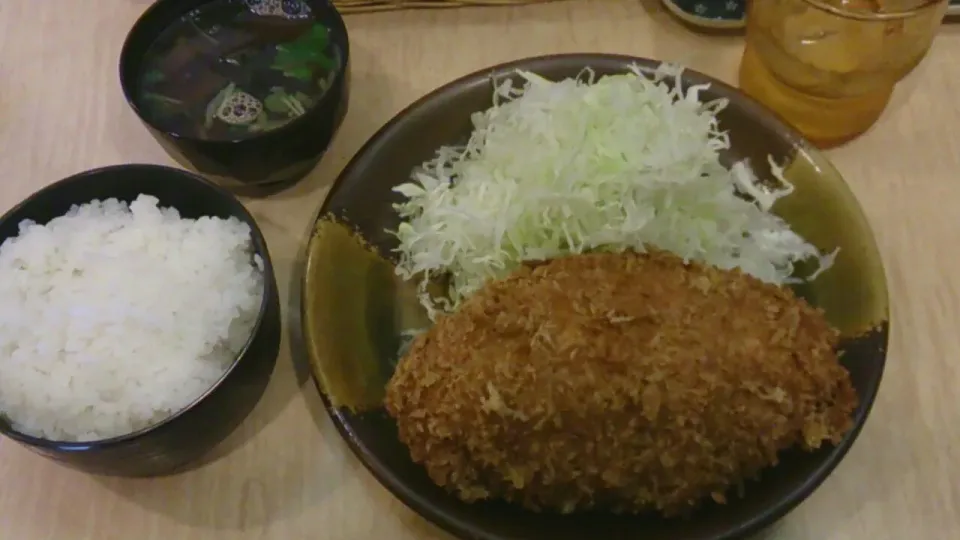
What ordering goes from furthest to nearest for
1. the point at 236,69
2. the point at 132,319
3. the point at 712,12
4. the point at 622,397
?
the point at 712,12
the point at 236,69
the point at 132,319
the point at 622,397

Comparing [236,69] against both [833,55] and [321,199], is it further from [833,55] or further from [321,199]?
[833,55]

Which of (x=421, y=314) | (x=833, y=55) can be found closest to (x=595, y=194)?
(x=421, y=314)

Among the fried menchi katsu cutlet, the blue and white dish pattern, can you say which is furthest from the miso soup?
the fried menchi katsu cutlet

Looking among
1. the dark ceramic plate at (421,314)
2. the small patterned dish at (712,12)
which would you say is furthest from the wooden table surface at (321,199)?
the dark ceramic plate at (421,314)

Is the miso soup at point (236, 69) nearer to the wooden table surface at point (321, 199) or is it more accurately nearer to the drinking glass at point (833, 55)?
the wooden table surface at point (321, 199)

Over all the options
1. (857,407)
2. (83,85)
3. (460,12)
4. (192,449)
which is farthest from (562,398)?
(83,85)

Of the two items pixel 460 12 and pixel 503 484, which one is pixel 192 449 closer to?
pixel 503 484

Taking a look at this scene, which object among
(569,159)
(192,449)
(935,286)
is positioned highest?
(569,159)
